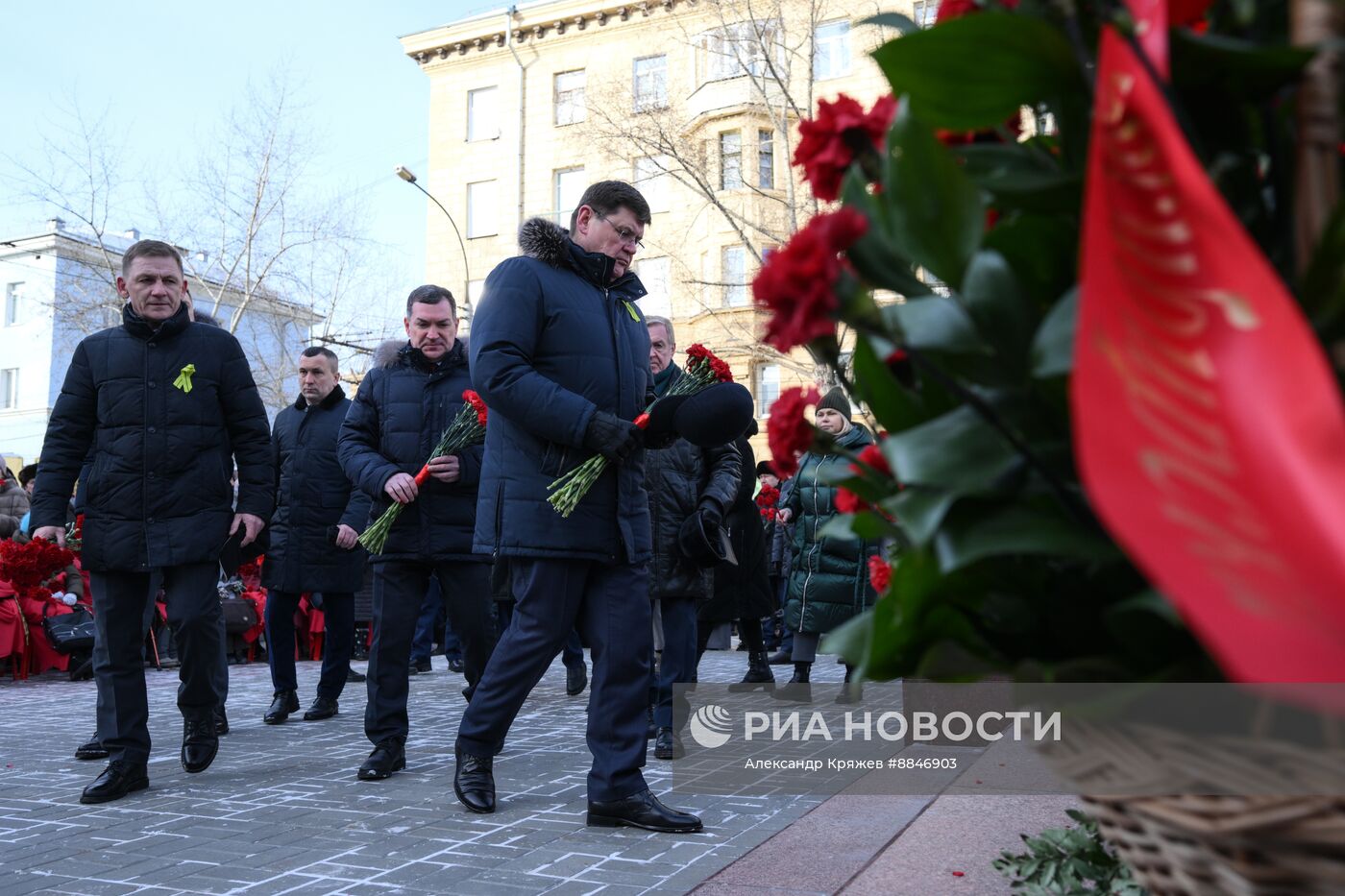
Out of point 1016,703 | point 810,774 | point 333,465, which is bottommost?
point 810,774

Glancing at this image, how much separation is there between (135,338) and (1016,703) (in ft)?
16.6

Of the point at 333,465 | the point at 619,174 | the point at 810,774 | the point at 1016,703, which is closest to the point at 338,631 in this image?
the point at 333,465

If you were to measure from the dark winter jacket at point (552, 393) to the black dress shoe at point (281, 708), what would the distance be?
3443 mm

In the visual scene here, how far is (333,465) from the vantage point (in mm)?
7824

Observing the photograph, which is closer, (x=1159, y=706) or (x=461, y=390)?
(x=1159, y=706)

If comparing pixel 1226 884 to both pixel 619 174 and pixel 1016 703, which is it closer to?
pixel 1016 703

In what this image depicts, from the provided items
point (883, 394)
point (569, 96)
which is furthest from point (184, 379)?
point (569, 96)

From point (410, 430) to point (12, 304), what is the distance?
46154mm

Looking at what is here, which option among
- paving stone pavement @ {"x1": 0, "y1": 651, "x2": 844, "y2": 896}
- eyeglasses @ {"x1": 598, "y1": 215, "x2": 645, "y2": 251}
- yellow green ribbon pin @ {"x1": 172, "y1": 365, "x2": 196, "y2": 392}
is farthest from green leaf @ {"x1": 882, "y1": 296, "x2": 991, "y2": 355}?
yellow green ribbon pin @ {"x1": 172, "y1": 365, "x2": 196, "y2": 392}

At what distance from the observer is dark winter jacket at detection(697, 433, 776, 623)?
8.15 metres

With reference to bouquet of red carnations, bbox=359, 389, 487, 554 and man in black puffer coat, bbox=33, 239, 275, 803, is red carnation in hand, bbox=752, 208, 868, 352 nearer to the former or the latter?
man in black puffer coat, bbox=33, 239, 275, 803

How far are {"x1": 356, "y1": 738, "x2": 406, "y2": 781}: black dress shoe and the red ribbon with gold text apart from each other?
4.90m

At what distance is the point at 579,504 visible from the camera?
13.9ft

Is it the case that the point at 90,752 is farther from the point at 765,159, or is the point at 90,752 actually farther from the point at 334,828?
the point at 765,159
